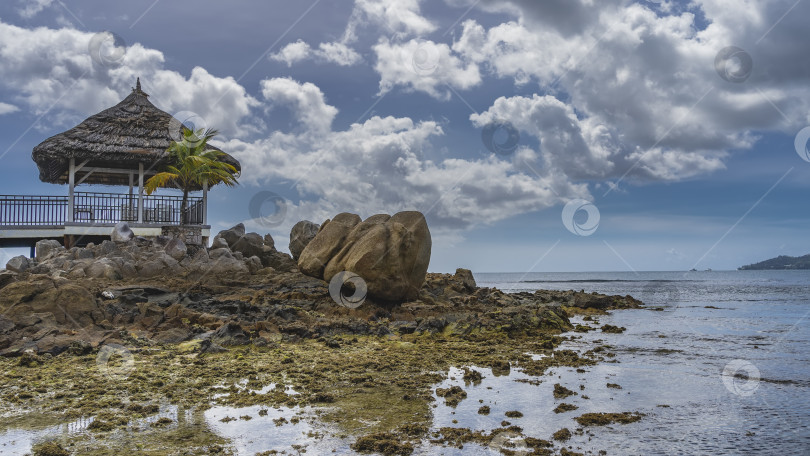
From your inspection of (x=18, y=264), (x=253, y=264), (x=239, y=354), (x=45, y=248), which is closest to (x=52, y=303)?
(x=239, y=354)

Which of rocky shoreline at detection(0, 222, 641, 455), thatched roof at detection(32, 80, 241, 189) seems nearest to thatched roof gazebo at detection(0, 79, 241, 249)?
thatched roof at detection(32, 80, 241, 189)

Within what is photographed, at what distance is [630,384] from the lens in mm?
8867

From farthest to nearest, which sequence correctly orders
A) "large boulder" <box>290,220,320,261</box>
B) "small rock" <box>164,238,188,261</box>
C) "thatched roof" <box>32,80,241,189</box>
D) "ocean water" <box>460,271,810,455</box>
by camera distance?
1. "thatched roof" <box>32,80,241,189</box>
2. "large boulder" <box>290,220,320,261</box>
3. "small rock" <box>164,238,188,261</box>
4. "ocean water" <box>460,271,810,455</box>

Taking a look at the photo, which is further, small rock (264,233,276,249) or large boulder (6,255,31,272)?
small rock (264,233,276,249)

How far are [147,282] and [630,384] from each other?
671 inches

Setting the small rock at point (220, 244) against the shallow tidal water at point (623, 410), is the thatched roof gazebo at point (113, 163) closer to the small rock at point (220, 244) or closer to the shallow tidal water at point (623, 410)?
the small rock at point (220, 244)

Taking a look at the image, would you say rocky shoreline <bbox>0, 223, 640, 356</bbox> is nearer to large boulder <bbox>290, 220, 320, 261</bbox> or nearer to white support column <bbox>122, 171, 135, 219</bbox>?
large boulder <bbox>290, 220, 320, 261</bbox>

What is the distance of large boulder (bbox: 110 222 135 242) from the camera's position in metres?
28.6

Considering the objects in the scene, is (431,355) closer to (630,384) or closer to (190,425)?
(630,384)

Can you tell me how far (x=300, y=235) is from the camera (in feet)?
93.7

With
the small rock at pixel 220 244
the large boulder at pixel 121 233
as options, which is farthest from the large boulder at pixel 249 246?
the large boulder at pixel 121 233

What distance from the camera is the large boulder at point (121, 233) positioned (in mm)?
28572
